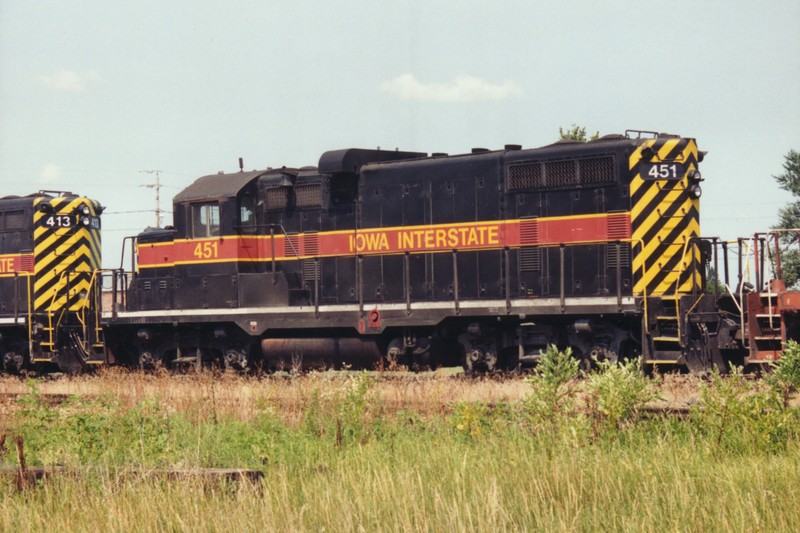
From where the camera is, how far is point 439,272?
53.3ft

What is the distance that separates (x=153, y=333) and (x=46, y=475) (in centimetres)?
1162

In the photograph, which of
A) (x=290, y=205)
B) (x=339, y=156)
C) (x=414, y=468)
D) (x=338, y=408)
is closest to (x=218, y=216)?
(x=290, y=205)

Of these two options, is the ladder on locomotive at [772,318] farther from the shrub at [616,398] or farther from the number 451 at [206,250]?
the number 451 at [206,250]

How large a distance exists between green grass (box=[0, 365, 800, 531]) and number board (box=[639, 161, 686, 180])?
491 centimetres

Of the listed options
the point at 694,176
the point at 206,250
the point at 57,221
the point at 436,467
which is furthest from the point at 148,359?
the point at 436,467

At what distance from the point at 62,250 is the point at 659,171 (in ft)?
41.9

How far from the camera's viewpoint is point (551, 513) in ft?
20.0

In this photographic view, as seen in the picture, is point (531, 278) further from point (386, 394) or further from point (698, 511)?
point (698, 511)

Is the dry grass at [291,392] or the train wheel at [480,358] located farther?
the train wheel at [480,358]

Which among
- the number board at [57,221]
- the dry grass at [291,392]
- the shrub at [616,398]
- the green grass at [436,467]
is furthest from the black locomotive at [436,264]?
the shrub at [616,398]

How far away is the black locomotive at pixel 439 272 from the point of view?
577 inches

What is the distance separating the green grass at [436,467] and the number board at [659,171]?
193 inches

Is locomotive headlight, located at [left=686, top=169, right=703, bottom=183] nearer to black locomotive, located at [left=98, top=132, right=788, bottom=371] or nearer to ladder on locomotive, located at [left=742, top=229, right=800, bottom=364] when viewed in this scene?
black locomotive, located at [left=98, top=132, right=788, bottom=371]

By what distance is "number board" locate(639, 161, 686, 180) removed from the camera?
48.6 feet
